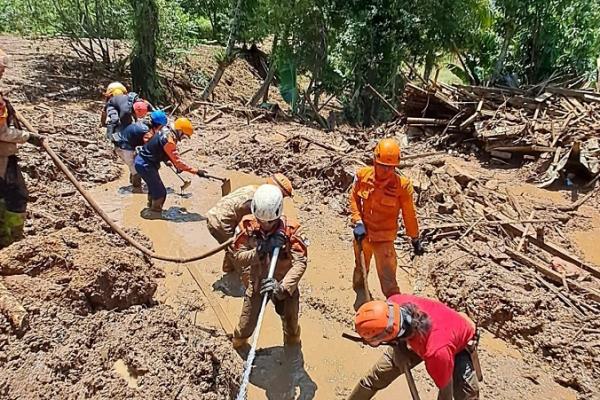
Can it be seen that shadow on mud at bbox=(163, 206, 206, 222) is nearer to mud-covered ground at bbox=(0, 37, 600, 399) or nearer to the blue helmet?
mud-covered ground at bbox=(0, 37, 600, 399)

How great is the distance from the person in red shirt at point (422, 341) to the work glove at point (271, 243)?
1.08 metres

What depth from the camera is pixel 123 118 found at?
860 centimetres

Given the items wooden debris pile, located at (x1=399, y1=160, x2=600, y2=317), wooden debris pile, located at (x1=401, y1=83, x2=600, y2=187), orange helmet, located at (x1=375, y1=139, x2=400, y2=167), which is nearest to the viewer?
orange helmet, located at (x1=375, y1=139, x2=400, y2=167)

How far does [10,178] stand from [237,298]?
2.53 meters

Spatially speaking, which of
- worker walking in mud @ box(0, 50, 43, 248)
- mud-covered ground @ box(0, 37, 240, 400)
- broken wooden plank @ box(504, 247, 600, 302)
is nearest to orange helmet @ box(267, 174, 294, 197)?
mud-covered ground @ box(0, 37, 240, 400)

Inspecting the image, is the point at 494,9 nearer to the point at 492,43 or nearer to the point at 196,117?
the point at 492,43

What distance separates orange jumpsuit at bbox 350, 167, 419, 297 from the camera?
5812 mm

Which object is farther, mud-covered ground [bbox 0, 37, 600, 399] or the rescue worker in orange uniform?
the rescue worker in orange uniform

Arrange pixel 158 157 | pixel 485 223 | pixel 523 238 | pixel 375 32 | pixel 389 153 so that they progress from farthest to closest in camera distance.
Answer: pixel 375 32 → pixel 158 157 → pixel 485 223 → pixel 523 238 → pixel 389 153

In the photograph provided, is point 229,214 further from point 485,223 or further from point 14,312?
point 485,223

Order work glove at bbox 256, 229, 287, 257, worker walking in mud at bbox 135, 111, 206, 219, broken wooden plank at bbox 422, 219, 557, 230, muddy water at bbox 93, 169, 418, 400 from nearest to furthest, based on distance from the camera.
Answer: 1. work glove at bbox 256, 229, 287, 257
2. muddy water at bbox 93, 169, 418, 400
3. broken wooden plank at bbox 422, 219, 557, 230
4. worker walking in mud at bbox 135, 111, 206, 219

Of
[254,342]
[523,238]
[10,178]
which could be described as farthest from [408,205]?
[10,178]

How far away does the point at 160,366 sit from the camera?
150 inches

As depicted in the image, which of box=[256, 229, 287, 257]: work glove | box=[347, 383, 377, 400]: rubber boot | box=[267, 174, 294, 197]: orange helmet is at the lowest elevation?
box=[347, 383, 377, 400]: rubber boot
